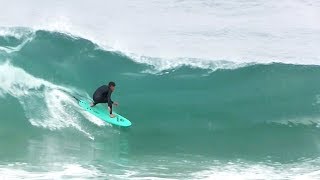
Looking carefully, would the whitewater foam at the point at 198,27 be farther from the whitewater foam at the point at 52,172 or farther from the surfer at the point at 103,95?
the whitewater foam at the point at 52,172

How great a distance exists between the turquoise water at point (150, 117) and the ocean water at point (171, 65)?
0.06 feet

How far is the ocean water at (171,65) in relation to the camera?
10742 mm

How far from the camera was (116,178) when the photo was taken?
9.07m

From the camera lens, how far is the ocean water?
10.7 metres

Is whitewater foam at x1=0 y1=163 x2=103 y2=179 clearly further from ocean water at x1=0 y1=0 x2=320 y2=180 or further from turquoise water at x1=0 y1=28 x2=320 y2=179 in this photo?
ocean water at x1=0 y1=0 x2=320 y2=180

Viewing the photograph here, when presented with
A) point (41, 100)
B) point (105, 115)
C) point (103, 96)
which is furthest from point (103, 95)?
point (41, 100)

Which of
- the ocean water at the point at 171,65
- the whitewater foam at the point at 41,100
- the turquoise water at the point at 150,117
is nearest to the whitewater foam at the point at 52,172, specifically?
the turquoise water at the point at 150,117

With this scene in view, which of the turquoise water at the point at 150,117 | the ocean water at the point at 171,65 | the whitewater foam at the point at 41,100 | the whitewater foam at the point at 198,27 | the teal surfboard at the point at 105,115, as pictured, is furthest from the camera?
the whitewater foam at the point at 198,27

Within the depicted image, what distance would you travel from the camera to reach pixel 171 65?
11258 mm

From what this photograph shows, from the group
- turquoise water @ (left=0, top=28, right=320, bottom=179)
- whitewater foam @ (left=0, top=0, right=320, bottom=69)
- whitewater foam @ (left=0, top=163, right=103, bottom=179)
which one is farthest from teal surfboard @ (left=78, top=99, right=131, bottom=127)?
whitewater foam @ (left=0, top=0, right=320, bottom=69)

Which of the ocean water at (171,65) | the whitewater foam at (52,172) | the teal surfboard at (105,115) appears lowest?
the whitewater foam at (52,172)

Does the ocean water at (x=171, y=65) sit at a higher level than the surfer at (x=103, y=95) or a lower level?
higher

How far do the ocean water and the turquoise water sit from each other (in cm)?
2

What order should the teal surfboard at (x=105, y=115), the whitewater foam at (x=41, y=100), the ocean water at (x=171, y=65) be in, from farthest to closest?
the ocean water at (x=171, y=65) < the whitewater foam at (x=41, y=100) < the teal surfboard at (x=105, y=115)
